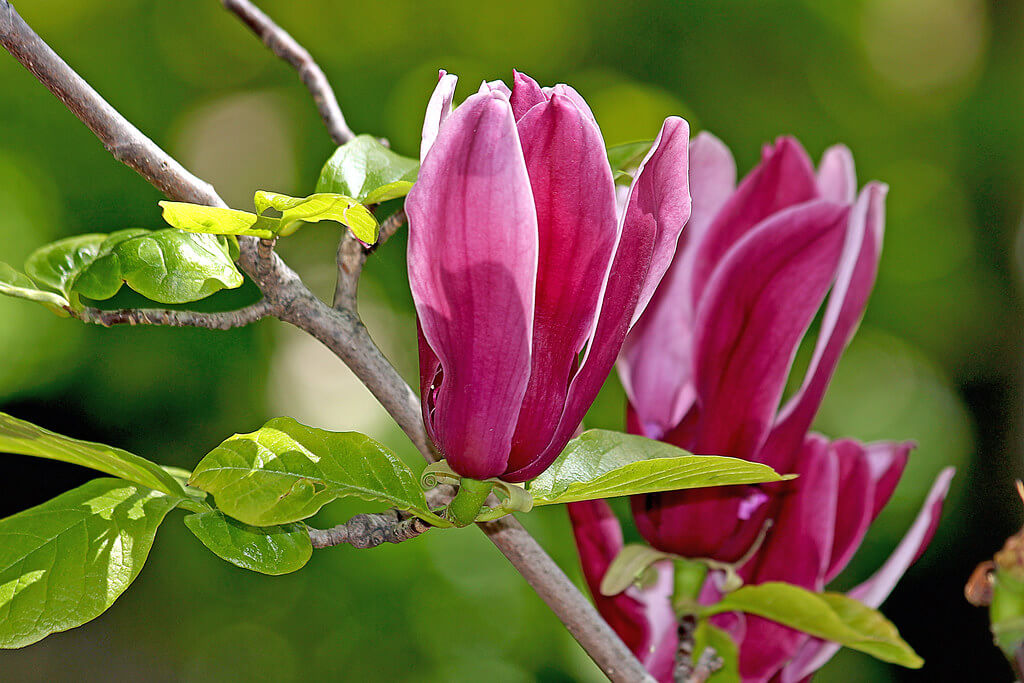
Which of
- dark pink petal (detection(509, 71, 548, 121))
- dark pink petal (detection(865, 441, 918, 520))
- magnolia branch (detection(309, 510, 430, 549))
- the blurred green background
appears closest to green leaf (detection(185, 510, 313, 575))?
magnolia branch (detection(309, 510, 430, 549))

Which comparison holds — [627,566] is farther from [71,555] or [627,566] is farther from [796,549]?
[71,555]

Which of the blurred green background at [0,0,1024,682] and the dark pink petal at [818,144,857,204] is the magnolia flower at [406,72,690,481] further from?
the blurred green background at [0,0,1024,682]

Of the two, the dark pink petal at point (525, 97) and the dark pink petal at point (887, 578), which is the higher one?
the dark pink petal at point (525, 97)

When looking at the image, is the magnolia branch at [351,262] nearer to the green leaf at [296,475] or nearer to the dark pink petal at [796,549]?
the green leaf at [296,475]

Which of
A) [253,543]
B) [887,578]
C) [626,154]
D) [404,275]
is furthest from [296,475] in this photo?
[404,275]

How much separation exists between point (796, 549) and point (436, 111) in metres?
0.21

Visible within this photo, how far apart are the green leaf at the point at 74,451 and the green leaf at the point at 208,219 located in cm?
5

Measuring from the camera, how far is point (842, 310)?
292 millimetres

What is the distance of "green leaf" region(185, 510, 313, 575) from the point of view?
0.22 meters

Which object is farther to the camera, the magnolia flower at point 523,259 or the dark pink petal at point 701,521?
the dark pink petal at point 701,521

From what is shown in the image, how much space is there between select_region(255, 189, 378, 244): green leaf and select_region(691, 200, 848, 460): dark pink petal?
0.12 m

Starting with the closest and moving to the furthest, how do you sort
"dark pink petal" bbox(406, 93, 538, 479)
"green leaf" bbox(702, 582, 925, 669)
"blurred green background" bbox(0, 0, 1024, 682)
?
"dark pink petal" bbox(406, 93, 538, 479) → "green leaf" bbox(702, 582, 925, 669) → "blurred green background" bbox(0, 0, 1024, 682)

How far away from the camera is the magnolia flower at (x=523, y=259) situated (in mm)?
179

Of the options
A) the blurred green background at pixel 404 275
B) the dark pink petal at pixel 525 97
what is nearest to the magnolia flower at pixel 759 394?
the dark pink petal at pixel 525 97
